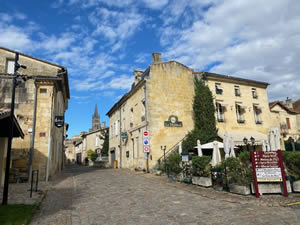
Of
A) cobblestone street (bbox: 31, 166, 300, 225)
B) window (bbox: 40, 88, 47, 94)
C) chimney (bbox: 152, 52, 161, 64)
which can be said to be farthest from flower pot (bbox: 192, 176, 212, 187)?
chimney (bbox: 152, 52, 161, 64)

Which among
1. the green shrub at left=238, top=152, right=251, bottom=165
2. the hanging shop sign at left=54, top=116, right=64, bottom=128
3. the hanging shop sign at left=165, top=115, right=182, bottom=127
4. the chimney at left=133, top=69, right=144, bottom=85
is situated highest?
the chimney at left=133, top=69, right=144, bottom=85

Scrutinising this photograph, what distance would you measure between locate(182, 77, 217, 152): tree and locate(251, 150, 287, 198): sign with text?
28.9ft

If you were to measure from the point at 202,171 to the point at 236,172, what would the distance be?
79.1 inches

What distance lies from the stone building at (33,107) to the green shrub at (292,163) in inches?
429

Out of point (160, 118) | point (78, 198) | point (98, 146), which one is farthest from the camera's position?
point (98, 146)

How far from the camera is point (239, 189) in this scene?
746 centimetres

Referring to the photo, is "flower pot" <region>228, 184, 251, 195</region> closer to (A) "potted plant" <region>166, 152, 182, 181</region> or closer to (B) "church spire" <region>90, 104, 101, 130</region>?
(A) "potted plant" <region>166, 152, 182, 181</region>

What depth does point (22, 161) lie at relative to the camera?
37.1 feet

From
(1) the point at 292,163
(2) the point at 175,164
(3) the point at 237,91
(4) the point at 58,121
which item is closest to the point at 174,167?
(2) the point at 175,164

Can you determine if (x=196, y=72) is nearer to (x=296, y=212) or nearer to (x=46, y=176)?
(x=46, y=176)

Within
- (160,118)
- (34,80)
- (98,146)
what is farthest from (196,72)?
(98,146)

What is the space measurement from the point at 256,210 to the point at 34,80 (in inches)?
477

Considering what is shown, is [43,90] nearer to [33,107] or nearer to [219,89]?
[33,107]

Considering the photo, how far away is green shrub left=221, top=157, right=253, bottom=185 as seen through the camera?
24.5 feet
